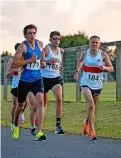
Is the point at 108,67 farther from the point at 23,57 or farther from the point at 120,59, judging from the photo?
the point at 120,59

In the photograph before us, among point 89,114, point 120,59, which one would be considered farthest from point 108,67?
point 120,59

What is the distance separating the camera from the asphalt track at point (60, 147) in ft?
27.6

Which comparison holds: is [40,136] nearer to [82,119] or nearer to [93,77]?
[93,77]

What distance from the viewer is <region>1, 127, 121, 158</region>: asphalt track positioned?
8.41 metres

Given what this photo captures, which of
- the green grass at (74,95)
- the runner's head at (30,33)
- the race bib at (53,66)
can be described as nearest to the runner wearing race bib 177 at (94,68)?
the race bib at (53,66)

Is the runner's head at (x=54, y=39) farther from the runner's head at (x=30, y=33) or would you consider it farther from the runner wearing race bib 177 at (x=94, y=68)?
the runner's head at (x=30, y=33)

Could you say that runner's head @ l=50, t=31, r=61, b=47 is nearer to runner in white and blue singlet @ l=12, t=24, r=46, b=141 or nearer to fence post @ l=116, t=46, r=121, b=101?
runner in white and blue singlet @ l=12, t=24, r=46, b=141

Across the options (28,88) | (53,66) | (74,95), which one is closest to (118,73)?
(53,66)

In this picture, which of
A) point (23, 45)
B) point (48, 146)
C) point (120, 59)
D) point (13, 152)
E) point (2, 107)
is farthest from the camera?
point (2, 107)

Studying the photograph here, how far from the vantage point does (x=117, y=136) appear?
10.6 m

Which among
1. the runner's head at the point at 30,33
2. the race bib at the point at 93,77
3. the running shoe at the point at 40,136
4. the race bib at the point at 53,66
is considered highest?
the runner's head at the point at 30,33

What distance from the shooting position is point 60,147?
9398mm

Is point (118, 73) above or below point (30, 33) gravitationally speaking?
below

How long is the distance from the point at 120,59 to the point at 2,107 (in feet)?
19.4
